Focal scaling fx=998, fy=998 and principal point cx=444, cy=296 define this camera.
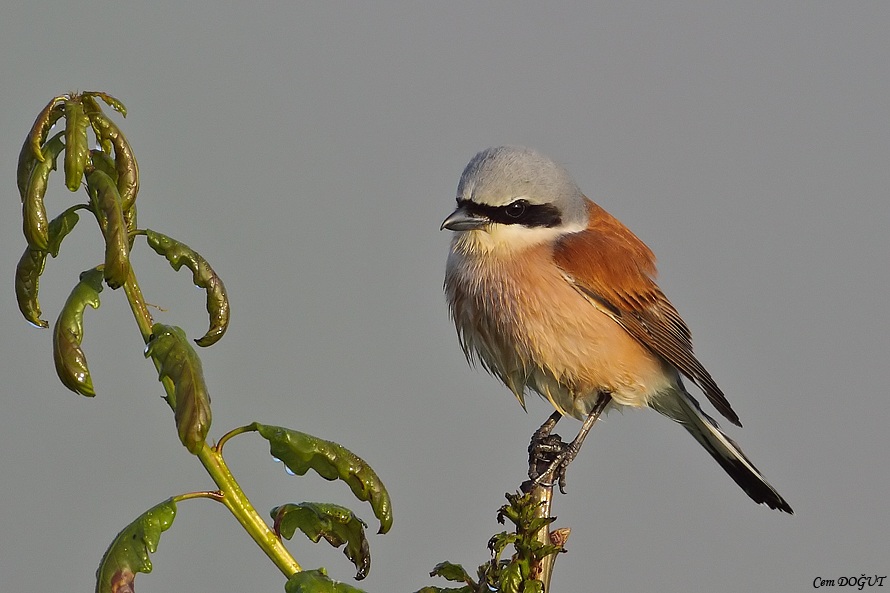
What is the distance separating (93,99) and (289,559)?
0.60 metres

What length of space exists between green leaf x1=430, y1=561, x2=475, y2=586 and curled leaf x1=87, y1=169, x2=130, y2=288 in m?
0.66

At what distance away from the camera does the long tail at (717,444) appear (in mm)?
3586

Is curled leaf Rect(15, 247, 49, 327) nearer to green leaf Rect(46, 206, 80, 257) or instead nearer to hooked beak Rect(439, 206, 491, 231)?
green leaf Rect(46, 206, 80, 257)

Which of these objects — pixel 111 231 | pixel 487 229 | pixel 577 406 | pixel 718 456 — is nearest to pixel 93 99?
pixel 111 231

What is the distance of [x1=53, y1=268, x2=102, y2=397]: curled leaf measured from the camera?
1107 mm

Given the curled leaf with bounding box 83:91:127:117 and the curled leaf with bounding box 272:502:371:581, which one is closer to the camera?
the curled leaf with bounding box 83:91:127:117

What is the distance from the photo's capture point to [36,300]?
117 cm

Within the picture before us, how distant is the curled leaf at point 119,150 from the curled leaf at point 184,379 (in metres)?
0.16

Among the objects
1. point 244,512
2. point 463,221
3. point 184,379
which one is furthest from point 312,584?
point 463,221

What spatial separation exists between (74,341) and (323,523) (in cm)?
41

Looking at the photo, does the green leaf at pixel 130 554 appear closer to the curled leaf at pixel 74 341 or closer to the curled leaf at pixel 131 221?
the curled leaf at pixel 74 341

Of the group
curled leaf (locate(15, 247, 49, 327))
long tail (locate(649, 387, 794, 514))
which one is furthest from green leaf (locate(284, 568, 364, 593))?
long tail (locate(649, 387, 794, 514))

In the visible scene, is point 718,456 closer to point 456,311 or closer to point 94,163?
point 456,311

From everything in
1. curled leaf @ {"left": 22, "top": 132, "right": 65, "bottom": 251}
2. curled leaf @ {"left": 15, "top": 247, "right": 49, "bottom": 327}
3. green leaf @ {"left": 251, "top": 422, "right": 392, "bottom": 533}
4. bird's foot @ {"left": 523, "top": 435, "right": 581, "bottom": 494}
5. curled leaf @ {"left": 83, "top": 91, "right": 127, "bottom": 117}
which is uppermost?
bird's foot @ {"left": 523, "top": 435, "right": 581, "bottom": 494}
